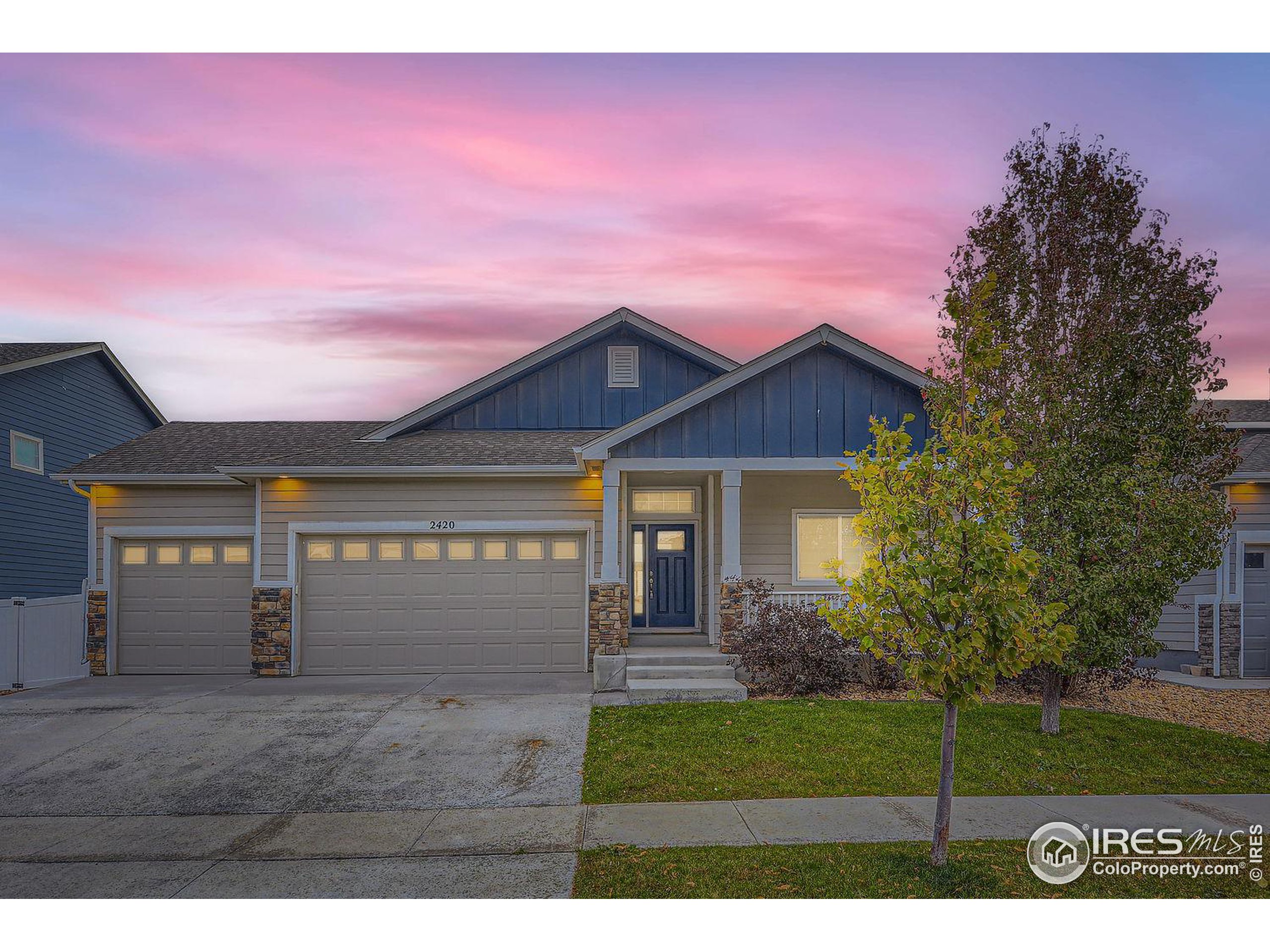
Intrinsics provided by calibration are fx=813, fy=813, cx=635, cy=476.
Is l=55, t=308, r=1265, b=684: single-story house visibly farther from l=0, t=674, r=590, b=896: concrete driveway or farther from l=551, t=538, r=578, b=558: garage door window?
l=0, t=674, r=590, b=896: concrete driveway

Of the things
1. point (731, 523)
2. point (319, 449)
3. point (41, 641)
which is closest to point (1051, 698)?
point (731, 523)

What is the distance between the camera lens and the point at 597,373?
17094 mm

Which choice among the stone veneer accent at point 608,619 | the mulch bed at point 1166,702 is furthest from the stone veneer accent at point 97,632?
the mulch bed at point 1166,702

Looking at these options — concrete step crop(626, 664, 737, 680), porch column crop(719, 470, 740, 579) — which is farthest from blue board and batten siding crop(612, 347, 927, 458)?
concrete step crop(626, 664, 737, 680)

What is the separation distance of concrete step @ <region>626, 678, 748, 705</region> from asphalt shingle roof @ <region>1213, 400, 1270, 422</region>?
13.4 metres

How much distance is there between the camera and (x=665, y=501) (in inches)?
609

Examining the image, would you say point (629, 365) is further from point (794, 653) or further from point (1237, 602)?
point (1237, 602)

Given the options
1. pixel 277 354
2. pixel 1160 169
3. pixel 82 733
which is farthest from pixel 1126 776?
pixel 277 354

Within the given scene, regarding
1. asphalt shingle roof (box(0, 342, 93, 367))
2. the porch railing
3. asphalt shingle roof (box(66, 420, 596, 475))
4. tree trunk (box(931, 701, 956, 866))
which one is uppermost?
asphalt shingle roof (box(0, 342, 93, 367))

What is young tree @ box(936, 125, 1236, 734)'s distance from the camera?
28.6ft

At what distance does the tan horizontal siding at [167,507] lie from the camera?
48.4 feet

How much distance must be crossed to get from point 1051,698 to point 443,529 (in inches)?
382

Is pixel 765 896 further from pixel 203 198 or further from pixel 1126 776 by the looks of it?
pixel 203 198

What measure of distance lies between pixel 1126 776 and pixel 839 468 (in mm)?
6450
